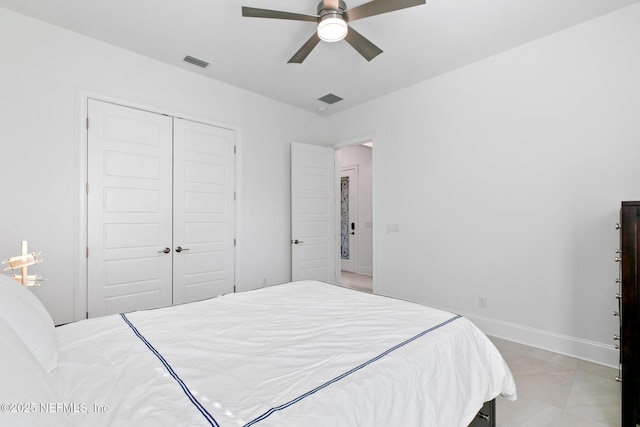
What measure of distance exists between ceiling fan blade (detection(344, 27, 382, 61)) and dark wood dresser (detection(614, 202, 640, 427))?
200cm

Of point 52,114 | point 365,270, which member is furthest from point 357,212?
point 52,114

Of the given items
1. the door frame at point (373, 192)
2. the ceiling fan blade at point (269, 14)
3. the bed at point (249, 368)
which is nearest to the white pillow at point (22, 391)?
the bed at point (249, 368)

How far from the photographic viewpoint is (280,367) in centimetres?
108

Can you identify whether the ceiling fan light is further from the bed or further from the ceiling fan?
the bed

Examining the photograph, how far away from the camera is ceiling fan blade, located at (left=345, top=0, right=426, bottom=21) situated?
1931mm

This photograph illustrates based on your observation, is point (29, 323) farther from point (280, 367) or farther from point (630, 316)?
point (630, 316)

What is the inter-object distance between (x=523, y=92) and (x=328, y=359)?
3.24m

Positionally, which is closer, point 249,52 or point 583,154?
point 583,154

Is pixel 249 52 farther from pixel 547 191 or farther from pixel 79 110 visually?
pixel 547 191

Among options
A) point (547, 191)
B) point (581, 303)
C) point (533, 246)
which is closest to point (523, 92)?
point (547, 191)

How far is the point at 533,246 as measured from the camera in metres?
2.87

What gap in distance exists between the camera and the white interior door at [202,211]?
11.1 ft

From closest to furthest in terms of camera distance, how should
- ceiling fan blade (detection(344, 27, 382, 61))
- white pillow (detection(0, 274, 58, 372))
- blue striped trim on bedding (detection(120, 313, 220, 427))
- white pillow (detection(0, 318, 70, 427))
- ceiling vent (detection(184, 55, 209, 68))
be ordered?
white pillow (detection(0, 318, 70, 427))
blue striped trim on bedding (detection(120, 313, 220, 427))
white pillow (detection(0, 274, 58, 372))
ceiling fan blade (detection(344, 27, 382, 61))
ceiling vent (detection(184, 55, 209, 68))

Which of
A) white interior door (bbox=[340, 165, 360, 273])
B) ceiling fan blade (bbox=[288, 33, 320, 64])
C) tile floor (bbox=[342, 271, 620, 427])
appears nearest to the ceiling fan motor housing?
ceiling fan blade (bbox=[288, 33, 320, 64])
